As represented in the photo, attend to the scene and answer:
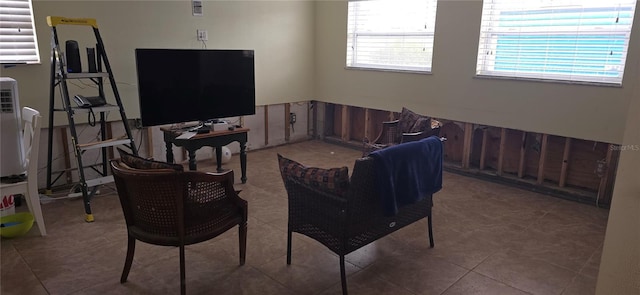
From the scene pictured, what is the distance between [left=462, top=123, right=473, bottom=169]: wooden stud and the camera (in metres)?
4.80

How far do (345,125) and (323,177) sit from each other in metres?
3.76

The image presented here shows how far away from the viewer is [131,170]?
221 cm

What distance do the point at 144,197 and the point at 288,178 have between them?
808 millimetres

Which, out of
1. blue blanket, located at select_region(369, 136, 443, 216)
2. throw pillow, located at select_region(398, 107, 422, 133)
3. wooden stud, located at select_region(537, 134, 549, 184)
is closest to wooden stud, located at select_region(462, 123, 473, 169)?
wooden stud, located at select_region(537, 134, 549, 184)

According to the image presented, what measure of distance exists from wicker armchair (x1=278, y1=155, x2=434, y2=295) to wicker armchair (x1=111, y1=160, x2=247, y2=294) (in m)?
0.38

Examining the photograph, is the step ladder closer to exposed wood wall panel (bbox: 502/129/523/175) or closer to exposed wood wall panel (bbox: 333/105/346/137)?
exposed wood wall panel (bbox: 333/105/346/137)

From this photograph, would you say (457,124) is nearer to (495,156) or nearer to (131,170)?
(495,156)

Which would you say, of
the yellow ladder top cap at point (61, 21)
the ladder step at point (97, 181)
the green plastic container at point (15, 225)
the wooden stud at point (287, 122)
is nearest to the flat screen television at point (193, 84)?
the yellow ladder top cap at point (61, 21)

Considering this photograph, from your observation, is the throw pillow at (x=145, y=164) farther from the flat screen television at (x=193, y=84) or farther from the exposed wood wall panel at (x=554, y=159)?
the exposed wood wall panel at (x=554, y=159)

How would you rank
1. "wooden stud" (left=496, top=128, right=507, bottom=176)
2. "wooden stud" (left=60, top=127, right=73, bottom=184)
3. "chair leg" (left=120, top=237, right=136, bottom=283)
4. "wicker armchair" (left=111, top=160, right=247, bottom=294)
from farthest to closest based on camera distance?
"wooden stud" (left=496, top=128, right=507, bottom=176) < "wooden stud" (left=60, top=127, right=73, bottom=184) < "chair leg" (left=120, top=237, right=136, bottom=283) < "wicker armchair" (left=111, top=160, right=247, bottom=294)

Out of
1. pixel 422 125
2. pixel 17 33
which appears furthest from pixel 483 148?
pixel 17 33

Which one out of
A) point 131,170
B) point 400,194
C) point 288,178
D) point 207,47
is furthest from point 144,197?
point 207,47

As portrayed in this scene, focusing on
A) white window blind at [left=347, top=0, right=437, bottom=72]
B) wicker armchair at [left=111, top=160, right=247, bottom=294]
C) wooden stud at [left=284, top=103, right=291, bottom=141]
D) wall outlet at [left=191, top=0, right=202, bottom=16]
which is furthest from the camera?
wooden stud at [left=284, top=103, right=291, bottom=141]

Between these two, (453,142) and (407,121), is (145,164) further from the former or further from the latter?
(453,142)
